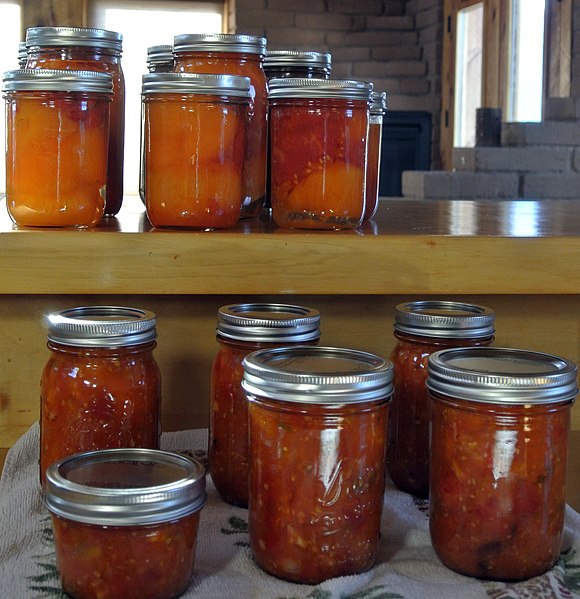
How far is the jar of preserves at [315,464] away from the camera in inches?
29.4

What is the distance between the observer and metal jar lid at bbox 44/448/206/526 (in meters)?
0.70

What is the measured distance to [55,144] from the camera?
93 centimetres

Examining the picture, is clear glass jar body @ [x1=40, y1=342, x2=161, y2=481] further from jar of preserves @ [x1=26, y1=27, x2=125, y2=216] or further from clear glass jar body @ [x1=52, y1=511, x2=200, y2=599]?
jar of preserves @ [x1=26, y1=27, x2=125, y2=216]

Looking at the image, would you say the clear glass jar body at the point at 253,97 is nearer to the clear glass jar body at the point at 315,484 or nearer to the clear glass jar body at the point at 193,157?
the clear glass jar body at the point at 193,157

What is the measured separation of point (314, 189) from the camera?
997 millimetres

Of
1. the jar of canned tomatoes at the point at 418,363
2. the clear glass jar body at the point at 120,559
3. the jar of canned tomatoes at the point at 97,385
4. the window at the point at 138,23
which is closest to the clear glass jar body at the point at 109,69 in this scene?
the jar of canned tomatoes at the point at 97,385

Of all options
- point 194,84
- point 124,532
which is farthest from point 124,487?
point 194,84

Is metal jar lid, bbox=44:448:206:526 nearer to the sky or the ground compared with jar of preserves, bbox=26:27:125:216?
nearer to the ground

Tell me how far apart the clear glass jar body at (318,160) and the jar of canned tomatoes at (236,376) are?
12 centimetres

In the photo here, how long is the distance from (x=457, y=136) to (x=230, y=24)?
4.44 feet

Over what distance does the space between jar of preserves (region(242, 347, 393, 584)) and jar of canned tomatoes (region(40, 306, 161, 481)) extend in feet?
0.45

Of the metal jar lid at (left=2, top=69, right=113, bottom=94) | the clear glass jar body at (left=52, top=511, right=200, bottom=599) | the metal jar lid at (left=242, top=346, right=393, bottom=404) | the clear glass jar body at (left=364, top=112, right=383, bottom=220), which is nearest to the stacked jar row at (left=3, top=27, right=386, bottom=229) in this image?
the metal jar lid at (left=2, top=69, right=113, bottom=94)

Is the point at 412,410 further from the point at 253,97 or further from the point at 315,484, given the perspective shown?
the point at 253,97

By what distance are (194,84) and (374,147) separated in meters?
0.30
